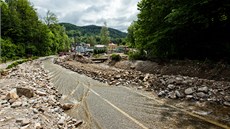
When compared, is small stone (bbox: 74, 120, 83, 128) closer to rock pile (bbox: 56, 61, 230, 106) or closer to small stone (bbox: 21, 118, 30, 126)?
small stone (bbox: 21, 118, 30, 126)

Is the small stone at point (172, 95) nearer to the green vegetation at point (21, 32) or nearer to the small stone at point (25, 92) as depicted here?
the small stone at point (25, 92)

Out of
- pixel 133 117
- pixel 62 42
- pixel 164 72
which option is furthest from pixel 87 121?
pixel 62 42

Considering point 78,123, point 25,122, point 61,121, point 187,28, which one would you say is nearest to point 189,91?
point 78,123

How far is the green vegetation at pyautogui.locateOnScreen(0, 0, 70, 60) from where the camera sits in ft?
193

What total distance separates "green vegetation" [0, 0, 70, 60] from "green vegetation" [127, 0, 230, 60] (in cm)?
3834

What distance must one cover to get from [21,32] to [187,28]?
57.2 metres

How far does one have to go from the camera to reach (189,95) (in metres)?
12.6

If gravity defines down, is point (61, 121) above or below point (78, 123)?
above

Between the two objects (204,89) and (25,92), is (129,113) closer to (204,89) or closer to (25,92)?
(204,89)

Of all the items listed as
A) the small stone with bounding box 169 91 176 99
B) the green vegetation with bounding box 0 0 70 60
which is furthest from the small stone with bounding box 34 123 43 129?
the green vegetation with bounding box 0 0 70 60

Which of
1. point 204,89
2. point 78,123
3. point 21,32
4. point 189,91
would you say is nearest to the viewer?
point 78,123

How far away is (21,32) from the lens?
219 ft

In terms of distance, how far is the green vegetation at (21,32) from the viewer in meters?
58.8

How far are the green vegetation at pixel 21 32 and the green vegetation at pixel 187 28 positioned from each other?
126 feet
